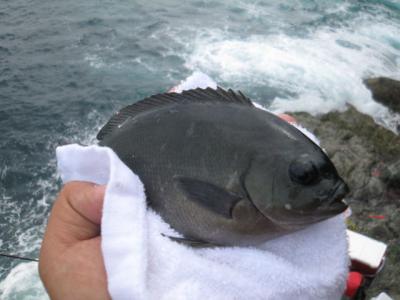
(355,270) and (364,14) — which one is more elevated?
(355,270)

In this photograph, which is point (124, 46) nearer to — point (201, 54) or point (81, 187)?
point (201, 54)

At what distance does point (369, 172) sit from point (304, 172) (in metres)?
6.05

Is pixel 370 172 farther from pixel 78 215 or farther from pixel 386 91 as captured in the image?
pixel 78 215

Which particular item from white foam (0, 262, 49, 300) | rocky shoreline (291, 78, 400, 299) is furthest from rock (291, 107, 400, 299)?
white foam (0, 262, 49, 300)

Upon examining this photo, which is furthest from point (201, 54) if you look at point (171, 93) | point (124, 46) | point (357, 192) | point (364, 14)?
point (171, 93)

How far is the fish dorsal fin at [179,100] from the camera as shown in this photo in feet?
7.25

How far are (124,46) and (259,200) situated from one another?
1181 cm

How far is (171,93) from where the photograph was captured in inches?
91.0

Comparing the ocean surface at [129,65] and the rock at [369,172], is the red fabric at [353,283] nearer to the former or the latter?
the rock at [369,172]

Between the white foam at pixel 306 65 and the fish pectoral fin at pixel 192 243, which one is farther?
the white foam at pixel 306 65

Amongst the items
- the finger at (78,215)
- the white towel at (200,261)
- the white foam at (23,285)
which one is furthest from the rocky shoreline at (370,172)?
the white foam at (23,285)

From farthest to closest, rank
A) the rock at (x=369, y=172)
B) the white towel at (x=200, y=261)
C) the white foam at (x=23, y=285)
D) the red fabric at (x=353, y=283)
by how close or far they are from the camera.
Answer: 1. the white foam at (x=23, y=285)
2. the rock at (x=369, y=172)
3. the red fabric at (x=353, y=283)
4. the white towel at (x=200, y=261)

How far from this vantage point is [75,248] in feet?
6.36

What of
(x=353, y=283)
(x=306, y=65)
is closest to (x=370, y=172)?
(x=353, y=283)
